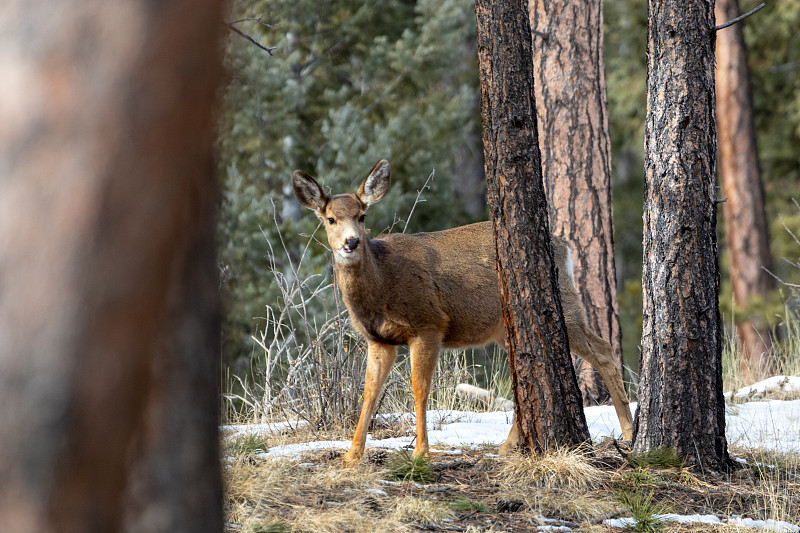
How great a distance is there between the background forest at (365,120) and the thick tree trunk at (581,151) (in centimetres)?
410

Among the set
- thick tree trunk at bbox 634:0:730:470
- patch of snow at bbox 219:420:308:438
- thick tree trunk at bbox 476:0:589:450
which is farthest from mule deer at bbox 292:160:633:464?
thick tree trunk at bbox 634:0:730:470

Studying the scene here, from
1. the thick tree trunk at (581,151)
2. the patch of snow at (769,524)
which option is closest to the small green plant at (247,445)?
the patch of snow at (769,524)

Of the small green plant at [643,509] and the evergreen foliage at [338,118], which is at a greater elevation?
the evergreen foliage at [338,118]

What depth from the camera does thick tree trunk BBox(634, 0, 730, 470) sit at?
5.53 metres

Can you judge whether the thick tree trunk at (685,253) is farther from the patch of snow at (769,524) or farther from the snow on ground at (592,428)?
the patch of snow at (769,524)

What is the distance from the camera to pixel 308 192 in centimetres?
658

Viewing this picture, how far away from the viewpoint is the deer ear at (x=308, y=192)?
6496mm

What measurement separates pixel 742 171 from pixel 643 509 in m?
12.8

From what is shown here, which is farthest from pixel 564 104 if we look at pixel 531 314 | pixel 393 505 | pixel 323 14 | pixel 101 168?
pixel 101 168

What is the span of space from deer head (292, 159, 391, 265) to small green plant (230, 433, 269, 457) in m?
1.37

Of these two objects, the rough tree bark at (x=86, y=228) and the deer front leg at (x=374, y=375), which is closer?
the rough tree bark at (x=86, y=228)

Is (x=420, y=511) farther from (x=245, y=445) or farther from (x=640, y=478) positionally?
(x=245, y=445)

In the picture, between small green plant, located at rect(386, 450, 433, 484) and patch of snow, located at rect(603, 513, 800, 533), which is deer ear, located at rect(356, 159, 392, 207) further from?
patch of snow, located at rect(603, 513, 800, 533)

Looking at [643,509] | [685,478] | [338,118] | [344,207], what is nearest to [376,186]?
[344,207]
